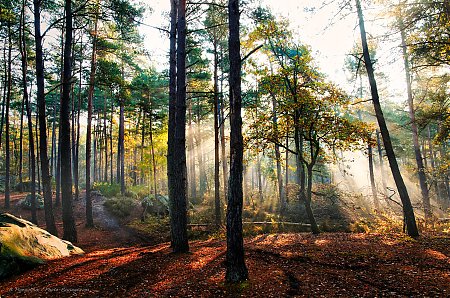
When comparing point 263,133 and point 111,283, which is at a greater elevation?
point 263,133

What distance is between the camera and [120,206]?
20.1 m

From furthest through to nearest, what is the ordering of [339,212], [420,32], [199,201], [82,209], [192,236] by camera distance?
[199,201] < [82,209] < [339,212] < [192,236] < [420,32]

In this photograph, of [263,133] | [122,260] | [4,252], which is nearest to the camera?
[4,252]

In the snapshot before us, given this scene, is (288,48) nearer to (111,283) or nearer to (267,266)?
(267,266)

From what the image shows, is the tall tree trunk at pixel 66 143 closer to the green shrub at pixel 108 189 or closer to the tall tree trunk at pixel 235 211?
the tall tree trunk at pixel 235 211

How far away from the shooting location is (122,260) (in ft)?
25.6

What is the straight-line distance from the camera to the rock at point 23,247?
20.7 feet

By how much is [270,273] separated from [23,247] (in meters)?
7.09

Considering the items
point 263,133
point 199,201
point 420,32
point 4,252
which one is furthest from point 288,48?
point 199,201

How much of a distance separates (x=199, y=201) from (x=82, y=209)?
10.9 meters

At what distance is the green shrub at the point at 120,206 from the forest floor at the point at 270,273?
11683 millimetres

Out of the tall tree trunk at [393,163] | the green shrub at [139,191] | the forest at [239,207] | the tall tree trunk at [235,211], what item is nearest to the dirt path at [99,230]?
the forest at [239,207]

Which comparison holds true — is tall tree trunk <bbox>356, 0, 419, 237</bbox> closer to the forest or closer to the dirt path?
the forest

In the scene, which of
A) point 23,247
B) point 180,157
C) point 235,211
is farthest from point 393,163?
point 23,247
